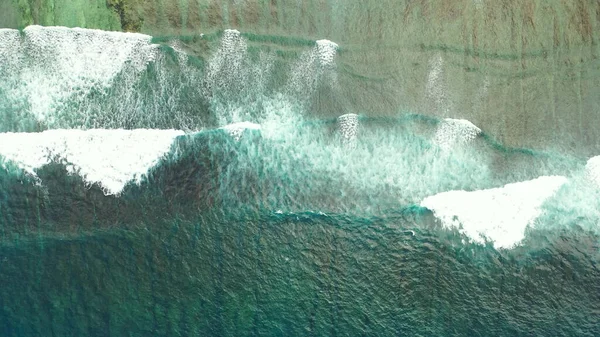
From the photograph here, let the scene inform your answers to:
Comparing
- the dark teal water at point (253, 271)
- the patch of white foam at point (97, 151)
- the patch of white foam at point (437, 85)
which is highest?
the patch of white foam at point (437, 85)

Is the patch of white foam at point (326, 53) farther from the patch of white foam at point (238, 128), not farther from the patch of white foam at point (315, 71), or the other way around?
the patch of white foam at point (238, 128)

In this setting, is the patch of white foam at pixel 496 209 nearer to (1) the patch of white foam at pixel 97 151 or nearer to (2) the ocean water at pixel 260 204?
(2) the ocean water at pixel 260 204

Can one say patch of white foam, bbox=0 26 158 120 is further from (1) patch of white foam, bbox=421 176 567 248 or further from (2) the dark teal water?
(1) patch of white foam, bbox=421 176 567 248

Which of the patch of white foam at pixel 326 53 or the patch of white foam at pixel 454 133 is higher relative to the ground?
the patch of white foam at pixel 326 53

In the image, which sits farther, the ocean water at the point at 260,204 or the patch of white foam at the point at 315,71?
the patch of white foam at the point at 315,71

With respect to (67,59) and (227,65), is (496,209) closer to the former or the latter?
(227,65)

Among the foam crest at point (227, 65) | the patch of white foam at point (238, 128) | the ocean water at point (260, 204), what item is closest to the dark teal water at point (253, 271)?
the ocean water at point (260, 204)

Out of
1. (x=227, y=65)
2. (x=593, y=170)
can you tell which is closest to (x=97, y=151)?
(x=227, y=65)
